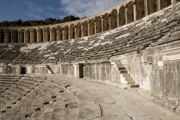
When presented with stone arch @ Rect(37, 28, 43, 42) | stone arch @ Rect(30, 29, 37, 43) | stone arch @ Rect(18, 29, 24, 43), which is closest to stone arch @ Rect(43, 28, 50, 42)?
stone arch @ Rect(37, 28, 43, 42)

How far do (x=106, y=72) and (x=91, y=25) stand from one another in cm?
1246

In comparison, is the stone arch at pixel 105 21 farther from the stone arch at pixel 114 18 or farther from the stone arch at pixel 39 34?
the stone arch at pixel 39 34

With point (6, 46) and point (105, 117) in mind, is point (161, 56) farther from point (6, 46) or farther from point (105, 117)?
point (6, 46)

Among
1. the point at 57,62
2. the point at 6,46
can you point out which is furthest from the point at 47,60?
the point at 6,46

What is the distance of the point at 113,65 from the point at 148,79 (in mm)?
3103

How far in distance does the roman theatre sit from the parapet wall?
0.29 ft

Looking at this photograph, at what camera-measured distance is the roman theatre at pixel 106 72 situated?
154 inches

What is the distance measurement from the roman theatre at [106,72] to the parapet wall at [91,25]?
0.09 metres

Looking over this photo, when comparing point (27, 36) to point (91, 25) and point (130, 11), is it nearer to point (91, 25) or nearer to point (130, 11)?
point (91, 25)

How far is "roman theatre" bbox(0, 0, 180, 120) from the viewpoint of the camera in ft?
12.9

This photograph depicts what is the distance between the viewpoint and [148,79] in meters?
5.31

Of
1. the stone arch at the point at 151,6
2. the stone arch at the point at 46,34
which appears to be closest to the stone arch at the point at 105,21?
the stone arch at the point at 151,6

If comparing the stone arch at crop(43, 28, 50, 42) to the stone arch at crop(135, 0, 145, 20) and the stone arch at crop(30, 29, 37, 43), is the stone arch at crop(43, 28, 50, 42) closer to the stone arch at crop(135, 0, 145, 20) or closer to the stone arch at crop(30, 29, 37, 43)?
the stone arch at crop(30, 29, 37, 43)

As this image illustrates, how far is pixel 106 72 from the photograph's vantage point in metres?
9.09
